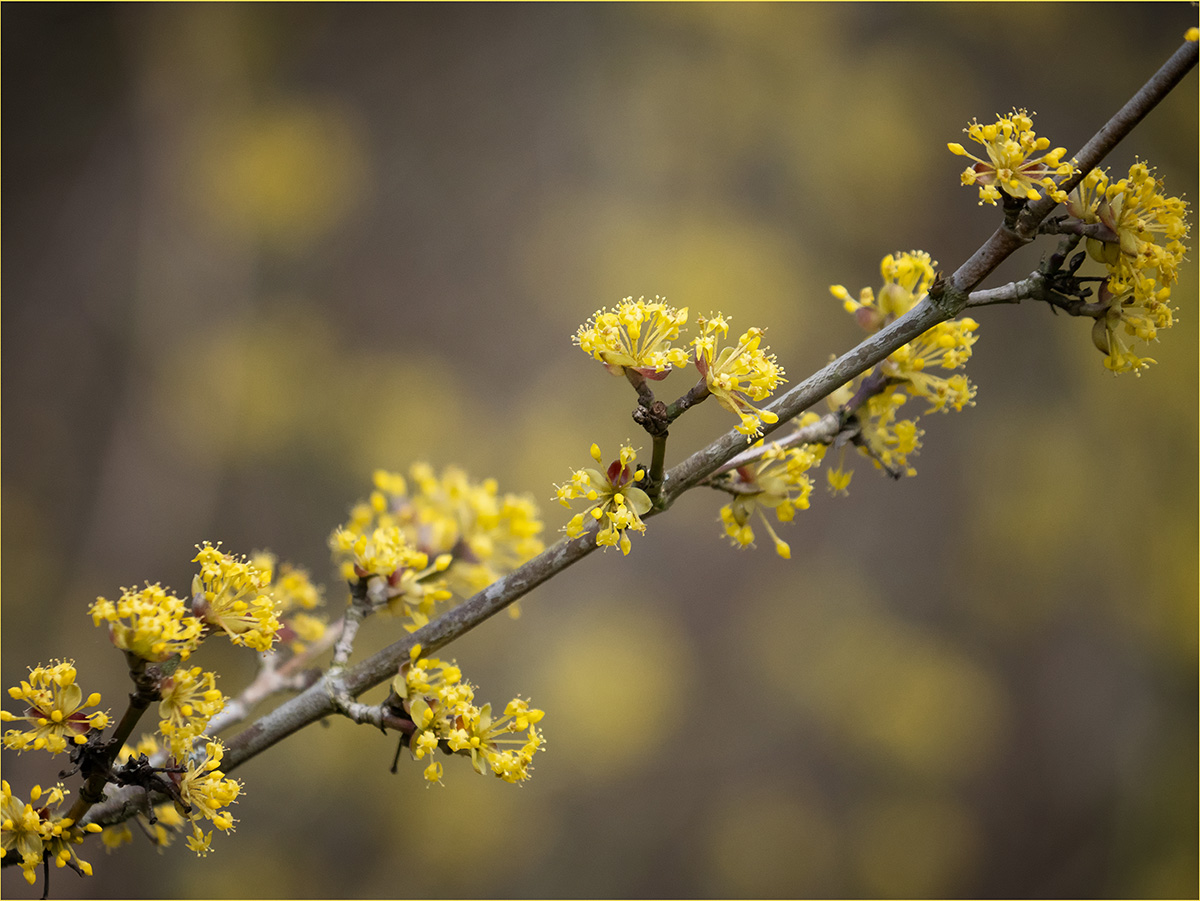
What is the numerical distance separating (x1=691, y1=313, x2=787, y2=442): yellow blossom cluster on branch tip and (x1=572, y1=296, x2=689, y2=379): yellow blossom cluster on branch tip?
0.09ft

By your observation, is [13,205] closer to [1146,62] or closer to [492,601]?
[492,601]

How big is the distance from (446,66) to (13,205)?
2151 mm

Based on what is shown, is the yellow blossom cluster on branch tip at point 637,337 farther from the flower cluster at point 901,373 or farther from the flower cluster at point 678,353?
the flower cluster at point 901,373

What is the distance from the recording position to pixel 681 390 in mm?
4004

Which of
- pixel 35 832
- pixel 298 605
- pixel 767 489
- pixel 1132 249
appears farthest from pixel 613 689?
pixel 1132 249

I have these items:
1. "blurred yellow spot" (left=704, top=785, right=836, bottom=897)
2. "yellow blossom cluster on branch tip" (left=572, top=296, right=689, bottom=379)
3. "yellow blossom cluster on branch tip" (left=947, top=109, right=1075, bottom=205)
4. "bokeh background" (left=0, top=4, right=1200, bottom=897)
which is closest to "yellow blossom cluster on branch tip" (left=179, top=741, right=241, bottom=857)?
"yellow blossom cluster on branch tip" (left=572, top=296, right=689, bottom=379)

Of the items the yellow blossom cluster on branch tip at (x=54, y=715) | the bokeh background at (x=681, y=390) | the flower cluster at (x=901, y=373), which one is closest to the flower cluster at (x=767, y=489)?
the flower cluster at (x=901, y=373)

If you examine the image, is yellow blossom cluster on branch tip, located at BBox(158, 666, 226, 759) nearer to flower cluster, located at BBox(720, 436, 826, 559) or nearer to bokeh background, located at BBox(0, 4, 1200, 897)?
flower cluster, located at BBox(720, 436, 826, 559)

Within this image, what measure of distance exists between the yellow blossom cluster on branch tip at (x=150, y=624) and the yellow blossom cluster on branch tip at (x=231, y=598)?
0.05 m

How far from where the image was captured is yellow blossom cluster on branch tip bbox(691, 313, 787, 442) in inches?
32.6

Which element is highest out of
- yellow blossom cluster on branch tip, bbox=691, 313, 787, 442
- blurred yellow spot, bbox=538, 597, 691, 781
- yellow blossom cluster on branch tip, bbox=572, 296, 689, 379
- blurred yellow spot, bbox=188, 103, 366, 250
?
blurred yellow spot, bbox=188, 103, 366, 250

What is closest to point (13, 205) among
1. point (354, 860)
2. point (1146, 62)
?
point (354, 860)

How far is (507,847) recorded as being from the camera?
382 cm

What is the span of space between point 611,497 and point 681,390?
10.5ft
